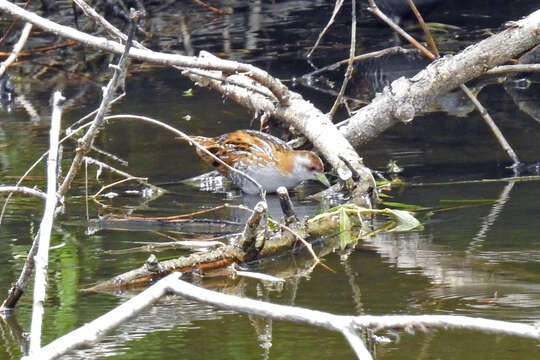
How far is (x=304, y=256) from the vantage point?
4938 mm

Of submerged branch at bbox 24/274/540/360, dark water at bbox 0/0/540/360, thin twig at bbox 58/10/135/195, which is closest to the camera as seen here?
submerged branch at bbox 24/274/540/360

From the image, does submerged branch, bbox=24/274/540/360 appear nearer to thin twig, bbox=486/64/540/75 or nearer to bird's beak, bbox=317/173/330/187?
bird's beak, bbox=317/173/330/187

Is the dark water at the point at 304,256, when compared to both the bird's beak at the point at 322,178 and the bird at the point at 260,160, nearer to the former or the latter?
the bird at the point at 260,160

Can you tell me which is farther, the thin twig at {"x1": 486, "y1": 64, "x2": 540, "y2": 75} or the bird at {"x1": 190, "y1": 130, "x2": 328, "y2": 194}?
the bird at {"x1": 190, "y1": 130, "x2": 328, "y2": 194}

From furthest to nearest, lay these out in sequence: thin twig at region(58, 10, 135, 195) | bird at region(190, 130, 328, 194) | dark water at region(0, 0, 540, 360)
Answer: bird at region(190, 130, 328, 194), dark water at region(0, 0, 540, 360), thin twig at region(58, 10, 135, 195)

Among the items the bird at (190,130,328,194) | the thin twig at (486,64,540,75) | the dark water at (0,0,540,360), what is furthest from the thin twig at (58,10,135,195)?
the thin twig at (486,64,540,75)

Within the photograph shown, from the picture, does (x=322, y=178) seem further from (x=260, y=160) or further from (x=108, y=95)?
(x=108, y=95)

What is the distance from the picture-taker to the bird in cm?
647

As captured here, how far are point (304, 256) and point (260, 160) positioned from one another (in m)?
1.93

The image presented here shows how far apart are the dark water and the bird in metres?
0.21

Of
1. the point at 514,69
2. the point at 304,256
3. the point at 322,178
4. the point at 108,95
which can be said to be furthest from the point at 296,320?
the point at 514,69

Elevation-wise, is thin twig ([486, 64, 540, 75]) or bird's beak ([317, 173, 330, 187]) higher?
thin twig ([486, 64, 540, 75])

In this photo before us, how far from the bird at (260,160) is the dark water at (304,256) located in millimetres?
210

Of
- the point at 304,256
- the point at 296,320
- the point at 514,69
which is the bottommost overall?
the point at 304,256
